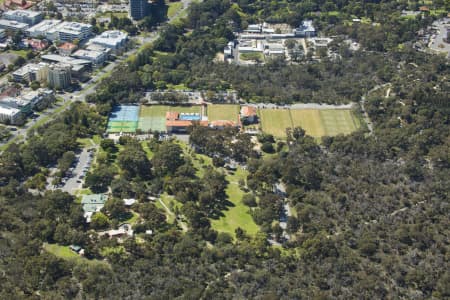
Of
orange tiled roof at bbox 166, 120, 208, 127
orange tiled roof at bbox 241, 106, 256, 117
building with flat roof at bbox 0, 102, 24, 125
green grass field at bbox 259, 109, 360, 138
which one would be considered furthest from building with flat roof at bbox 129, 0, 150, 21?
orange tiled roof at bbox 166, 120, 208, 127

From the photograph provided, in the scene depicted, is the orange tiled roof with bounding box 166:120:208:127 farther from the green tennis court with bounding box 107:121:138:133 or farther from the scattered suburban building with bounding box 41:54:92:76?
the scattered suburban building with bounding box 41:54:92:76

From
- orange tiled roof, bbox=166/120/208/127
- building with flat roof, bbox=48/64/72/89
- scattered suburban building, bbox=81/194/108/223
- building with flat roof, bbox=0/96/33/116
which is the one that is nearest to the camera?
scattered suburban building, bbox=81/194/108/223

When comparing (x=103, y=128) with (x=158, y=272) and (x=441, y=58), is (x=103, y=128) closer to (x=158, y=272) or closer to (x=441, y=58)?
(x=158, y=272)

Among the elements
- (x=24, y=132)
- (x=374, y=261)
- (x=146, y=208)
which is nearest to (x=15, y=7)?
(x=24, y=132)

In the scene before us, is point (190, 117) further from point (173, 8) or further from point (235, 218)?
point (173, 8)

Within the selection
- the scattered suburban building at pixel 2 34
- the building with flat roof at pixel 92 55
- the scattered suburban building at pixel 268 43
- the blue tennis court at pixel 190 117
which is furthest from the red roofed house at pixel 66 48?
the blue tennis court at pixel 190 117

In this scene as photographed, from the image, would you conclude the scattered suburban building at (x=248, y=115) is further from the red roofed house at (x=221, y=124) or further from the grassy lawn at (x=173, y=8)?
the grassy lawn at (x=173, y=8)
